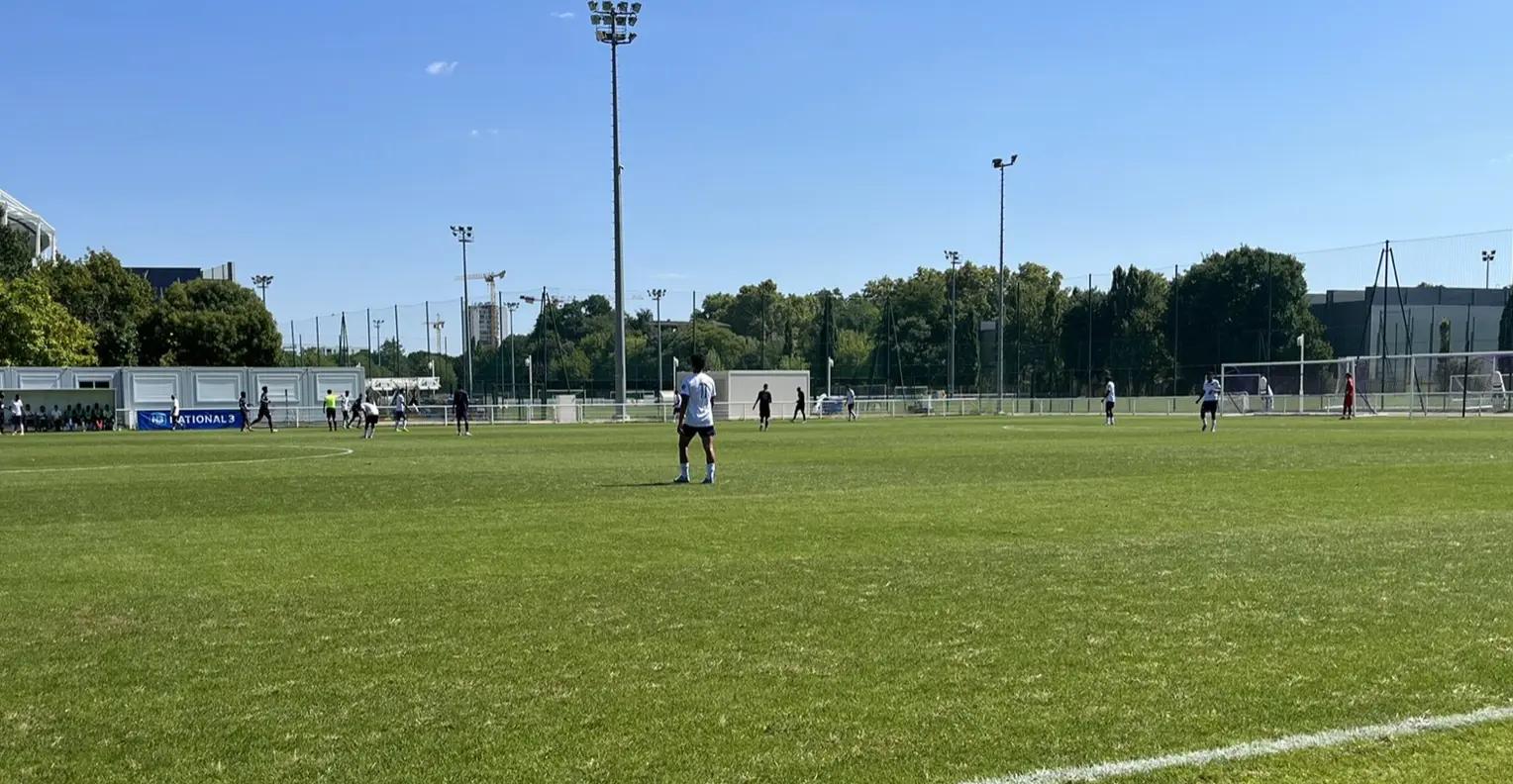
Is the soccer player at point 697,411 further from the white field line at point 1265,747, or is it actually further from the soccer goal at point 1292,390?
the soccer goal at point 1292,390

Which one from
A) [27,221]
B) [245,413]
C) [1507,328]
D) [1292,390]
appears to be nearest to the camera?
[245,413]

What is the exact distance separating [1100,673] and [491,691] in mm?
2835

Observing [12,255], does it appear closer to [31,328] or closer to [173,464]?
[31,328]

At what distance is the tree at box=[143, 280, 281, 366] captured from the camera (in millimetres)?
73062

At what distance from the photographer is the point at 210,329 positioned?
7325 centimetres

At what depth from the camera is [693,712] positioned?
182 inches

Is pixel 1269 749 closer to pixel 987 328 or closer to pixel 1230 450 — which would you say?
pixel 1230 450

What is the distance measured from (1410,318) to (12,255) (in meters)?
85.0

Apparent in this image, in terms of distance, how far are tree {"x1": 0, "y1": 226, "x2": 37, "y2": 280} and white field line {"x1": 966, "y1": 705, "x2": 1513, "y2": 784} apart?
75089mm

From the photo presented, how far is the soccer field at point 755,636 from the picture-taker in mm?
→ 4164

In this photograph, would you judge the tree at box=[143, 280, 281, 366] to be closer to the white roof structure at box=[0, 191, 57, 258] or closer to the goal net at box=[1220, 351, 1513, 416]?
the white roof structure at box=[0, 191, 57, 258]

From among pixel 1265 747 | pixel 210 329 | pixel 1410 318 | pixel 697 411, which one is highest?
pixel 210 329

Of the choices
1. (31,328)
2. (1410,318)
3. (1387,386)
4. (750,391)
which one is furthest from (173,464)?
(1410,318)

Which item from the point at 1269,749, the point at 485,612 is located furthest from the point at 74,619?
the point at 1269,749
